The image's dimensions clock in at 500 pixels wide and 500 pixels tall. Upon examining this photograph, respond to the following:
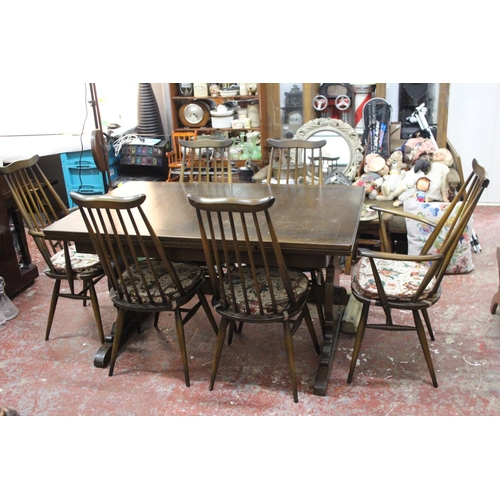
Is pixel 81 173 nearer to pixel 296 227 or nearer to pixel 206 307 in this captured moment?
pixel 206 307

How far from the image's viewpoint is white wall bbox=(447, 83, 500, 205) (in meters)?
4.46

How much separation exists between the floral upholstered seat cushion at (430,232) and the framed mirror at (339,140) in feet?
3.07

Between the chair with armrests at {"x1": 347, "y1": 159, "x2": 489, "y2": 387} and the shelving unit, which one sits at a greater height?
the shelving unit

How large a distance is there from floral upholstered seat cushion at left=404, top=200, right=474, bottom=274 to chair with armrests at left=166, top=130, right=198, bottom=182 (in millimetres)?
2298

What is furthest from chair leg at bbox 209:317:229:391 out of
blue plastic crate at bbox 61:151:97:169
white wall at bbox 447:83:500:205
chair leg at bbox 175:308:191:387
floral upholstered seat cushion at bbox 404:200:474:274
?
white wall at bbox 447:83:500:205

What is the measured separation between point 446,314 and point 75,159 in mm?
3469

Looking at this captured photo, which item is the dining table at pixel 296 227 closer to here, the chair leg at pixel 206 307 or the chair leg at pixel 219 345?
the chair leg at pixel 206 307

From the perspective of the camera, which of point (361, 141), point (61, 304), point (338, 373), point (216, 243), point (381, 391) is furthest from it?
point (361, 141)

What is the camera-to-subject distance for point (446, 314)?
2885 mm

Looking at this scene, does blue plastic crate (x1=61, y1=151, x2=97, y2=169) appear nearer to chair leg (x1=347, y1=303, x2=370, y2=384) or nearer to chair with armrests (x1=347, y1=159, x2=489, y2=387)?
chair with armrests (x1=347, y1=159, x2=489, y2=387)

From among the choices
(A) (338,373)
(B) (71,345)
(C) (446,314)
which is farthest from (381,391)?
(B) (71,345)

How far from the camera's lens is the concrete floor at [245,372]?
2225 millimetres

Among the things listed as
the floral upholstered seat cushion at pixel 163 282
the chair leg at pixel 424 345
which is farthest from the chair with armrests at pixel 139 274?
the chair leg at pixel 424 345
